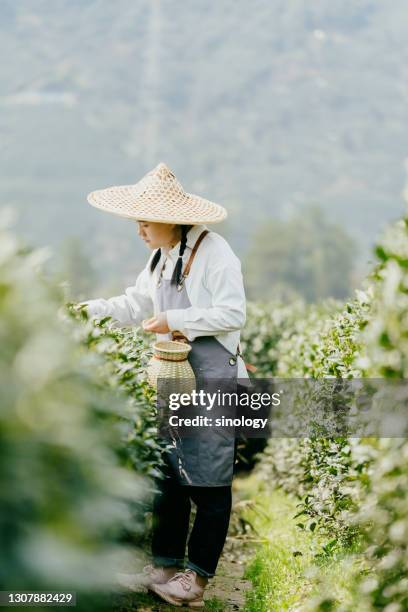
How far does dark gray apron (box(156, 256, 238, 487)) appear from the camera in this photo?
3.57 meters

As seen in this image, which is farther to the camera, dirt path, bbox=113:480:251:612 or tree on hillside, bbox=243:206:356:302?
tree on hillside, bbox=243:206:356:302

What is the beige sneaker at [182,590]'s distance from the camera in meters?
3.66

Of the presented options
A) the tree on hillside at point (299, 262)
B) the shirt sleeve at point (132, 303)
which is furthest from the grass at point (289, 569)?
the tree on hillside at point (299, 262)

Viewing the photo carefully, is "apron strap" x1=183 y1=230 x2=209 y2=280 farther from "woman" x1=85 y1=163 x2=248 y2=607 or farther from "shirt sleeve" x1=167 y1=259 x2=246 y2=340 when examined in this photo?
"shirt sleeve" x1=167 y1=259 x2=246 y2=340

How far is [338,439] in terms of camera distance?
3.55m

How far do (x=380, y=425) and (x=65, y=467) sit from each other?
119cm

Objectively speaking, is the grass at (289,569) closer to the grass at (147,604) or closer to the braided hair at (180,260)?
the grass at (147,604)

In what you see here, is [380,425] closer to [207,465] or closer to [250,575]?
[207,465]

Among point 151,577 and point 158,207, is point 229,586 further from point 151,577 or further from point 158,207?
point 158,207

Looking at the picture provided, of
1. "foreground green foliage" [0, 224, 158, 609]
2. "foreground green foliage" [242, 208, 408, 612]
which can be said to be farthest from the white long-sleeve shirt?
"foreground green foliage" [0, 224, 158, 609]

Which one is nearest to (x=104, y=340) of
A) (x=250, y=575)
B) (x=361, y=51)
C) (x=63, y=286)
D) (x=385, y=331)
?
(x=63, y=286)

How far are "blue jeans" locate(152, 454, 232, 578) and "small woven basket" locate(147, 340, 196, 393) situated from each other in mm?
408

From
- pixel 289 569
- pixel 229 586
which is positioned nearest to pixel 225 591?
pixel 229 586

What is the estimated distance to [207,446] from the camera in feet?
11.7
